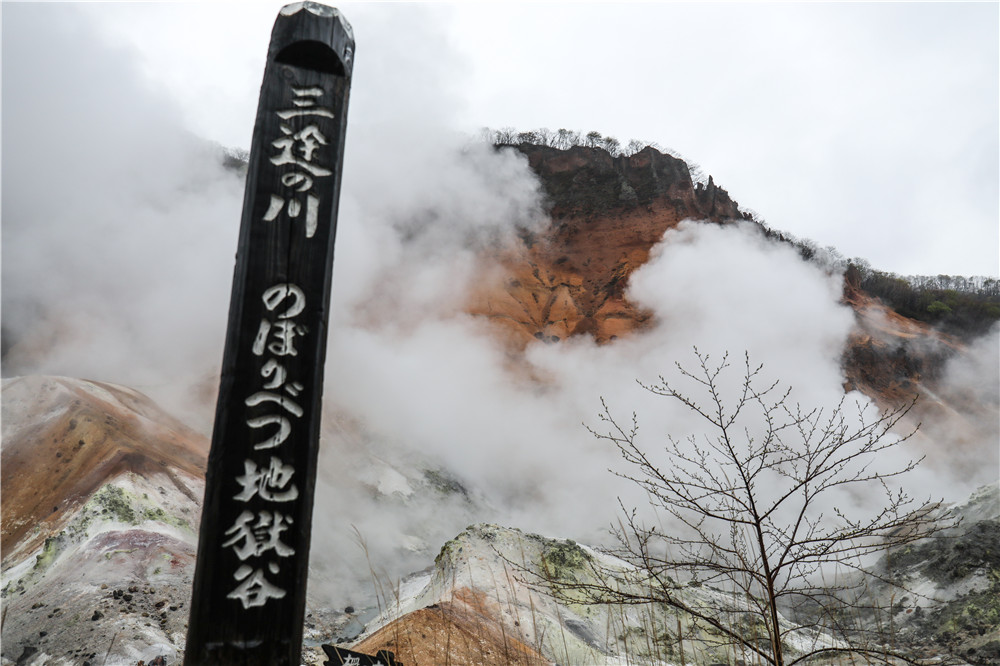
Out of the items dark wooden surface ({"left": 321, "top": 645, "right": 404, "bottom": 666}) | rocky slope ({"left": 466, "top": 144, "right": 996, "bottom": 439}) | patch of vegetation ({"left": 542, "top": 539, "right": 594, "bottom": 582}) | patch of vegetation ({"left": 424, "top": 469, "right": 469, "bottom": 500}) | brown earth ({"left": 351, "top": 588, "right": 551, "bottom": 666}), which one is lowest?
dark wooden surface ({"left": 321, "top": 645, "right": 404, "bottom": 666})

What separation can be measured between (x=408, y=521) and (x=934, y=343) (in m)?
24.1

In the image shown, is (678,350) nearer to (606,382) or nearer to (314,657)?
(606,382)

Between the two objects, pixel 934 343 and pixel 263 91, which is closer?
pixel 263 91

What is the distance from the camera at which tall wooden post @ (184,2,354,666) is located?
1631 millimetres

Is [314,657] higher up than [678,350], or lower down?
lower down

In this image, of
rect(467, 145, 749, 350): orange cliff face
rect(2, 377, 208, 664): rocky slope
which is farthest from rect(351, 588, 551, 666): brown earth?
rect(467, 145, 749, 350): orange cliff face

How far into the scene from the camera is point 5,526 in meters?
7.62

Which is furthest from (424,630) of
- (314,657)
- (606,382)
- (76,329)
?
(606,382)

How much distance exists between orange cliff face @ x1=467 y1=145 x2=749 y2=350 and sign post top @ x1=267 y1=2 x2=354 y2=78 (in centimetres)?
2058

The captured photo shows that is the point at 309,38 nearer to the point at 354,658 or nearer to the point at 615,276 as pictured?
the point at 354,658

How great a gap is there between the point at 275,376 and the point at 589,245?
25.2 meters

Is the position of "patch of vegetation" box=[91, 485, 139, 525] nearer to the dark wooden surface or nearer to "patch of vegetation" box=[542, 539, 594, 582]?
the dark wooden surface

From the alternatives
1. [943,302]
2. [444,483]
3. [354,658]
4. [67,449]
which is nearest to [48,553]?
[67,449]

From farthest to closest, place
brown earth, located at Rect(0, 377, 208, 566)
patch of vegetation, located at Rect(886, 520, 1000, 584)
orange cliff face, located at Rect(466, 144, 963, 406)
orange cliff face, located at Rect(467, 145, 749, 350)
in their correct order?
1. orange cliff face, located at Rect(467, 145, 749, 350)
2. orange cliff face, located at Rect(466, 144, 963, 406)
3. patch of vegetation, located at Rect(886, 520, 1000, 584)
4. brown earth, located at Rect(0, 377, 208, 566)
